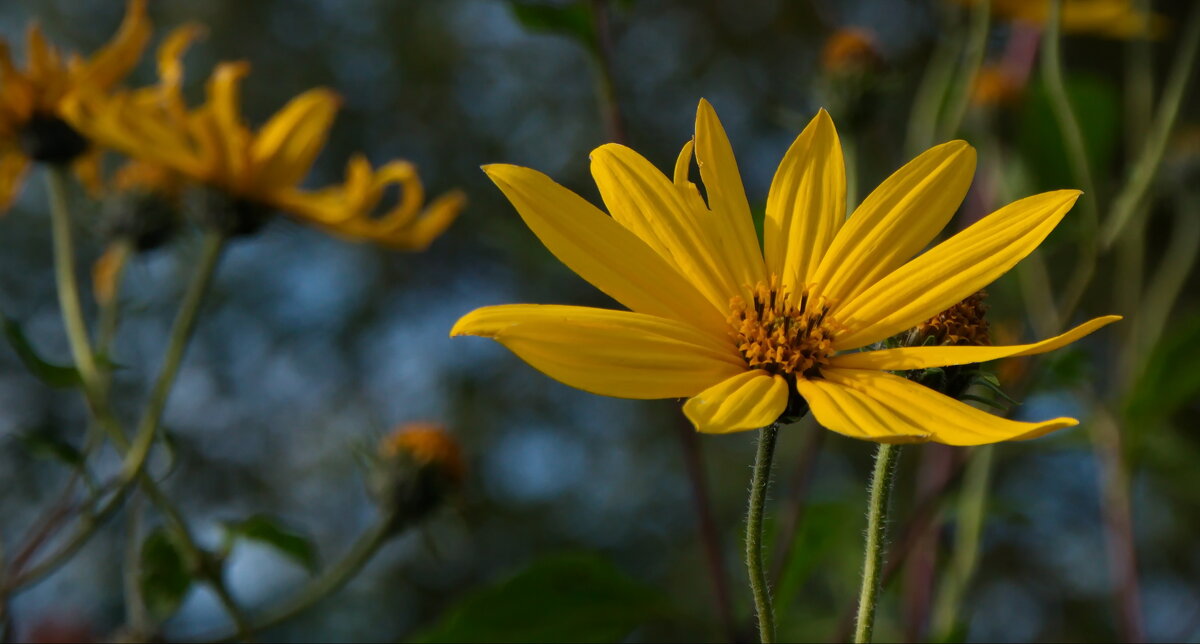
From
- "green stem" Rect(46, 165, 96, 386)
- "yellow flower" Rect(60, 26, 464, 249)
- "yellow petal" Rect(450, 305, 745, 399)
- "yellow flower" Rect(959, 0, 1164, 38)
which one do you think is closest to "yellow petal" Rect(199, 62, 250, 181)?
"yellow flower" Rect(60, 26, 464, 249)

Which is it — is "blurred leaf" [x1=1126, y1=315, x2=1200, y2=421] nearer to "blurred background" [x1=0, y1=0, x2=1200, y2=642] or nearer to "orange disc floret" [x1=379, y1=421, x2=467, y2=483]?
"blurred background" [x1=0, y1=0, x2=1200, y2=642]

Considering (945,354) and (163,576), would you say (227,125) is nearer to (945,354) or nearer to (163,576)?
(163,576)

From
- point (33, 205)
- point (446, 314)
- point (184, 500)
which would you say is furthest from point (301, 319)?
point (33, 205)

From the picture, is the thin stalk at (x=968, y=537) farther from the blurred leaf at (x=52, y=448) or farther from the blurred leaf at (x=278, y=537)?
the blurred leaf at (x=52, y=448)

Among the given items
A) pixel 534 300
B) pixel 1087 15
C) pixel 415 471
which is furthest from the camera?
pixel 534 300

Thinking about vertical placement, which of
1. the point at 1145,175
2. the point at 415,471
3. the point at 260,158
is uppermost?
the point at 1145,175

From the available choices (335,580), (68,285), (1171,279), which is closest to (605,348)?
(335,580)
